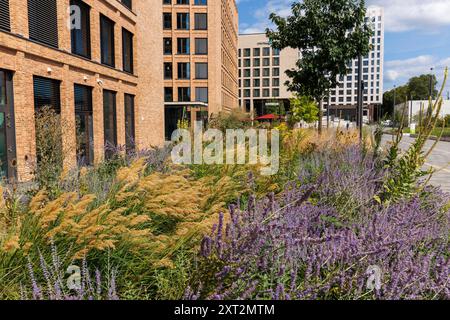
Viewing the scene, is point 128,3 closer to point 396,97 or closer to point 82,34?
point 82,34

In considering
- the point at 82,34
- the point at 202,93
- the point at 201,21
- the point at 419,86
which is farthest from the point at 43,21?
the point at 419,86

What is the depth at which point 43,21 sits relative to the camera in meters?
13.5

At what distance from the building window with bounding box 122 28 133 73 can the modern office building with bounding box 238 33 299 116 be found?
77.7 m

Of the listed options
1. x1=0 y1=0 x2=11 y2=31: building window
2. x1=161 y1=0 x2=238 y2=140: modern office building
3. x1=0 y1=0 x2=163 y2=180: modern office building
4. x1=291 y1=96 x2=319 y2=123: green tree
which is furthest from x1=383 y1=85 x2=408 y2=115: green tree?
x1=0 y1=0 x2=11 y2=31: building window

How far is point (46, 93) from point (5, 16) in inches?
112

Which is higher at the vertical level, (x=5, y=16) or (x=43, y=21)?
(x=43, y=21)

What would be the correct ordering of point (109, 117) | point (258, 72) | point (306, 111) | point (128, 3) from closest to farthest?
point (109, 117) → point (128, 3) → point (306, 111) → point (258, 72)

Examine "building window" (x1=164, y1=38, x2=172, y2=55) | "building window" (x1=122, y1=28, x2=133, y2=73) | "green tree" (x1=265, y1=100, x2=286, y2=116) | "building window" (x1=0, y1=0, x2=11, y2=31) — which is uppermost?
"building window" (x1=164, y1=38, x2=172, y2=55)

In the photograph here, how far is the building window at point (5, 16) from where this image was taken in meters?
11.4

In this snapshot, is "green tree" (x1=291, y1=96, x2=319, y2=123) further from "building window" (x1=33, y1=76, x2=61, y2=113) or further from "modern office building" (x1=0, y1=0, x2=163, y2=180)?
"building window" (x1=33, y1=76, x2=61, y2=113)

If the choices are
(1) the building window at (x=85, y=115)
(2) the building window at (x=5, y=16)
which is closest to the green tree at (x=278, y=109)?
(1) the building window at (x=85, y=115)

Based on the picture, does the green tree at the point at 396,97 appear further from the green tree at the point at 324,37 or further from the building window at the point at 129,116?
the green tree at the point at 324,37

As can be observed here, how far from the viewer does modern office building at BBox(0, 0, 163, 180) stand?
11.8 m
